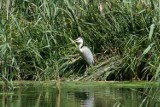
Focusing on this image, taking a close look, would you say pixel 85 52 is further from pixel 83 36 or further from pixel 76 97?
pixel 76 97

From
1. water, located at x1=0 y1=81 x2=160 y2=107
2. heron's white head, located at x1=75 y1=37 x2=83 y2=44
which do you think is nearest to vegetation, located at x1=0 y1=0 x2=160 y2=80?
heron's white head, located at x1=75 y1=37 x2=83 y2=44

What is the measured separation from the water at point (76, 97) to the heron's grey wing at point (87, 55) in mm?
1143

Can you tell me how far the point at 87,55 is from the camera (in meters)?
11.6

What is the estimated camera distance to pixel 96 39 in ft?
39.4

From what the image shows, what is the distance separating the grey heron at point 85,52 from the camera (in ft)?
37.9

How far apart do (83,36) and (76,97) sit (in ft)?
10.6

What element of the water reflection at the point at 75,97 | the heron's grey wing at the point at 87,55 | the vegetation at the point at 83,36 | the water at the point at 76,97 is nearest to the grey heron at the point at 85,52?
the heron's grey wing at the point at 87,55

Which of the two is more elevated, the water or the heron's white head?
the heron's white head

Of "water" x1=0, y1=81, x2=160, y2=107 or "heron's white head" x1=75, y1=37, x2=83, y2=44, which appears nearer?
"water" x1=0, y1=81, x2=160, y2=107

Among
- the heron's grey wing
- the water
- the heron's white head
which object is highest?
the heron's white head

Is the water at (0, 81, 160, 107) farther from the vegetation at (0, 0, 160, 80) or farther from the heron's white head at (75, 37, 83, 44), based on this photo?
the heron's white head at (75, 37, 83, 44)

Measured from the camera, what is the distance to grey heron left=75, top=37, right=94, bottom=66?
1154 centimetres

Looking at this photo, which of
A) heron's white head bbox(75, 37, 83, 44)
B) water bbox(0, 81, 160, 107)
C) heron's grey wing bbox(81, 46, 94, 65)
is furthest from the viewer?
heron's white head bbox(75, 37, 83, 44)

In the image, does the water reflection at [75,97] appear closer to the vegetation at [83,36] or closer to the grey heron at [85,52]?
the vegetation at [83,36]
